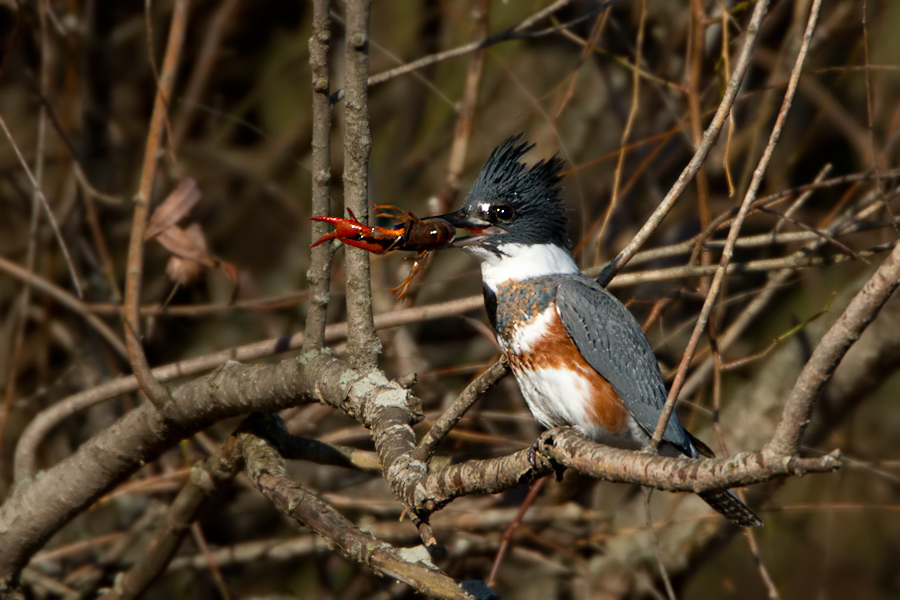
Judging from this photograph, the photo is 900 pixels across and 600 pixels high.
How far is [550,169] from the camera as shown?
2.29 metres

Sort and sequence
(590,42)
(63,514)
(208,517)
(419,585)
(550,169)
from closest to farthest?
(419,585), (63,514), (550,169), (590,42), (208,517)

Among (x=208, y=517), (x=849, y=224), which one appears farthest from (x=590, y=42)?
(x=208, y=517)

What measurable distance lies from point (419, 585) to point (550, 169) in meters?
1.27

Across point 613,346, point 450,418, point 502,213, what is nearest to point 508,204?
point 502,213

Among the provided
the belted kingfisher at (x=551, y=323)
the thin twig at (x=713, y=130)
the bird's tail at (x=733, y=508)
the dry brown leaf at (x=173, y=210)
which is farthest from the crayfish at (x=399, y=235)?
the bird's tail at (x=733, y=508)

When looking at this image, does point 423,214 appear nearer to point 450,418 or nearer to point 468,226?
point 468,226

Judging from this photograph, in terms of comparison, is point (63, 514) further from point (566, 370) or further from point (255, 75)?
point (255, 75)

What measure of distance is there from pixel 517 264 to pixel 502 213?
137 millimetres

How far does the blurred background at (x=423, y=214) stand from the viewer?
293cm

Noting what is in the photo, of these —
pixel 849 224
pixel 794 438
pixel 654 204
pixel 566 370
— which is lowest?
pixel 794 438

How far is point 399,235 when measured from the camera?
6.02 ft

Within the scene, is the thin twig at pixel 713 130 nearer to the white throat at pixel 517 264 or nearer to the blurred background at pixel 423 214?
the white throat at pixel 517 264

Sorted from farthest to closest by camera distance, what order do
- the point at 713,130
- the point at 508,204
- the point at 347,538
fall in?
the point at 508,204, the point at 713,130, the point at 347,538

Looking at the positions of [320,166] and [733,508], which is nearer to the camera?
[320,166]
